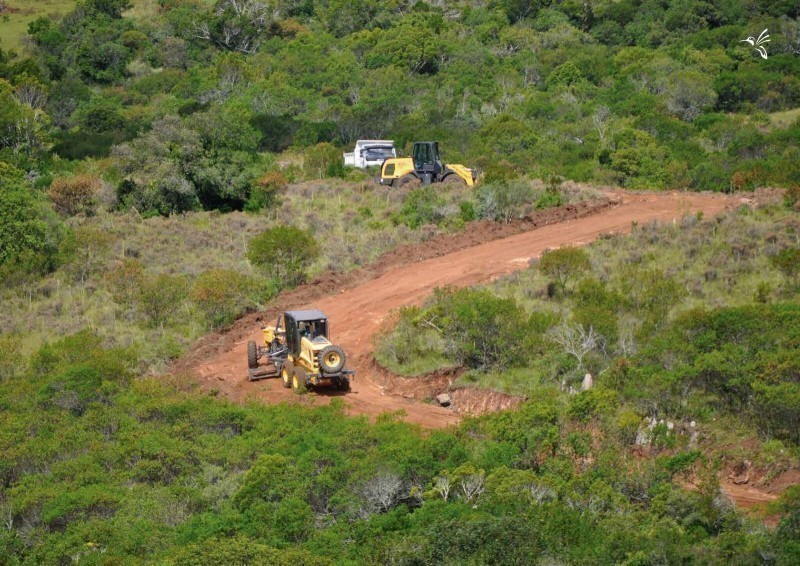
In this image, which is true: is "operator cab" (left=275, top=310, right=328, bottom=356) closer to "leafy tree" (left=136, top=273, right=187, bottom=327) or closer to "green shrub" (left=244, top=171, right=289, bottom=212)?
"leafy tree" (left=136, top=273, right=187, bottom=327)

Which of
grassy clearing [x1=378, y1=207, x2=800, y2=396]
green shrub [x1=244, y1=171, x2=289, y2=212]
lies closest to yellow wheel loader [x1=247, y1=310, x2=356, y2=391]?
grassy clearing [x1=378, y1=207, x2=800, y2=396]

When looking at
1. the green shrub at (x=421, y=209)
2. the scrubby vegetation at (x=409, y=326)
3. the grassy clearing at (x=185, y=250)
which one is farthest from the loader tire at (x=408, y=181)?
the green shrub at (x=421, y=209)

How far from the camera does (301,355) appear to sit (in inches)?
941

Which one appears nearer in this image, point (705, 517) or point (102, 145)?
point (705, 517)

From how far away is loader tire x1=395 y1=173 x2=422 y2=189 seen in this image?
38719mm

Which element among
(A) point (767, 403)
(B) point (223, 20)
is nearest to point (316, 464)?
(A) point (767, 403)

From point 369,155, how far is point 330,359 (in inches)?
839

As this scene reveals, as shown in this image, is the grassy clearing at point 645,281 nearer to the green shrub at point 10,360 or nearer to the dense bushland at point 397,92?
the dense bushland at point 397,92

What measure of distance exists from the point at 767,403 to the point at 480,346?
6.23 m

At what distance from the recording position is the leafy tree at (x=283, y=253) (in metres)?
30.0

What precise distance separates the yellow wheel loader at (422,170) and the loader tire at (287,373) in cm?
1513

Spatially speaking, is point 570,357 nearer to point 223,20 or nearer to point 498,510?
point 498,510

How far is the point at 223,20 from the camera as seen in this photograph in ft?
226

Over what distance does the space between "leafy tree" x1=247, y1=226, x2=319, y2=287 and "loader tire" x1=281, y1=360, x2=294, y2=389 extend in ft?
19.6
